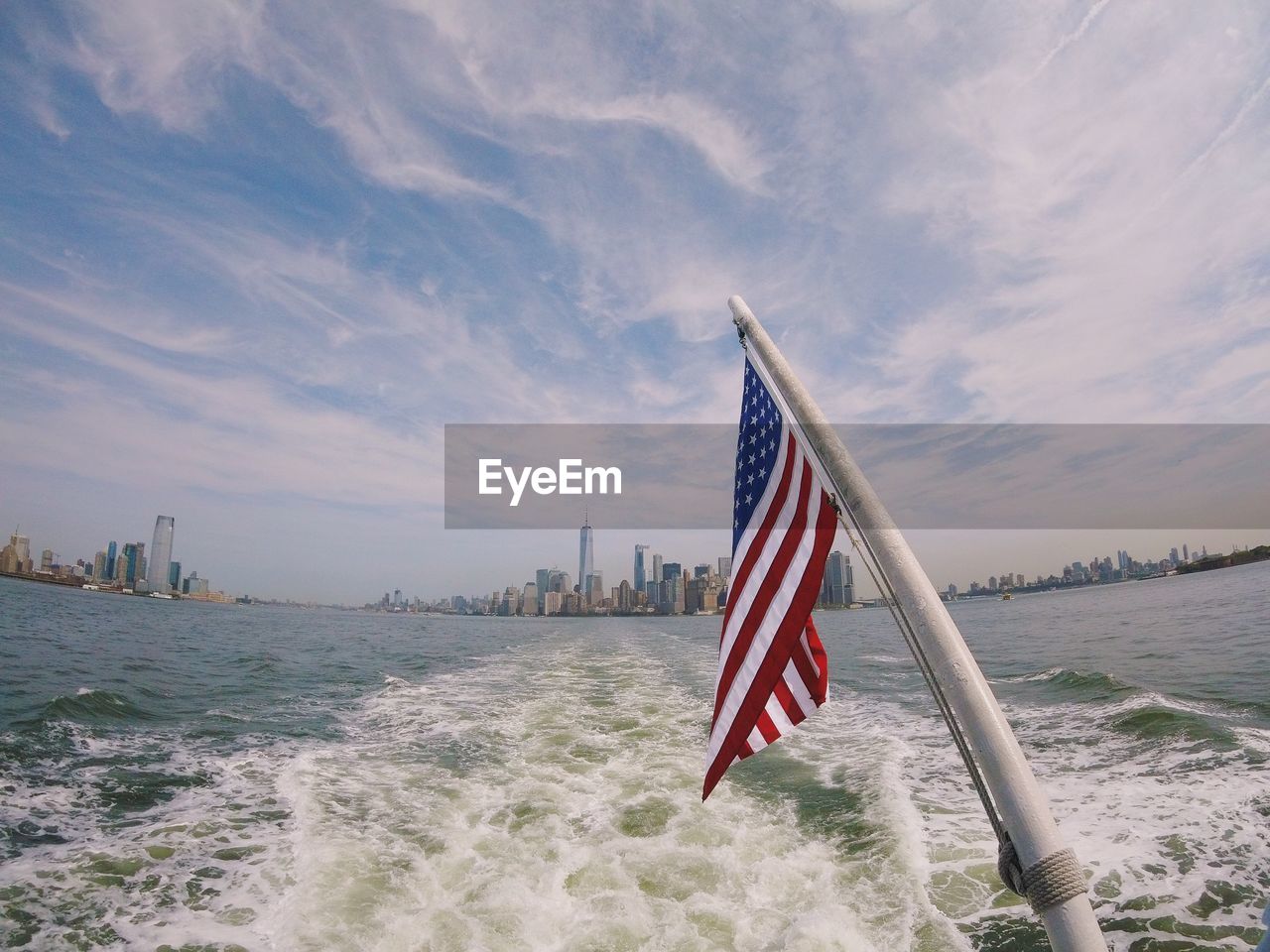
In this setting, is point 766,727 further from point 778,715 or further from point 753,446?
point 753,446

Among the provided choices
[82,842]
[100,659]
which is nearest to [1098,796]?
[82,842]

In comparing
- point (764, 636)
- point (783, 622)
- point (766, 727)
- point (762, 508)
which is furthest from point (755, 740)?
point (762, 508)

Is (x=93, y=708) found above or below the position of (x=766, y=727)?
below

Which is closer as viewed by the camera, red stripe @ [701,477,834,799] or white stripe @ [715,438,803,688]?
red stripe @ [701,477,834,799]

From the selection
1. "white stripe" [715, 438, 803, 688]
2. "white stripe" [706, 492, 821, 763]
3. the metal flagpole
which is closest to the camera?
the metal flagpole

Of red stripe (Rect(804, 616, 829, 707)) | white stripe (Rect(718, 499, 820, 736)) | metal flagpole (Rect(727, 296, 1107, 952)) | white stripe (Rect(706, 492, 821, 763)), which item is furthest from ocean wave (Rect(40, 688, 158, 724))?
metal flagpole (Rect(727, 296, 1107, 952))

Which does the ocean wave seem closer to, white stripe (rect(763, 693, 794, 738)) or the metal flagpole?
white stripe (rect(763, 693, 794, 738))
